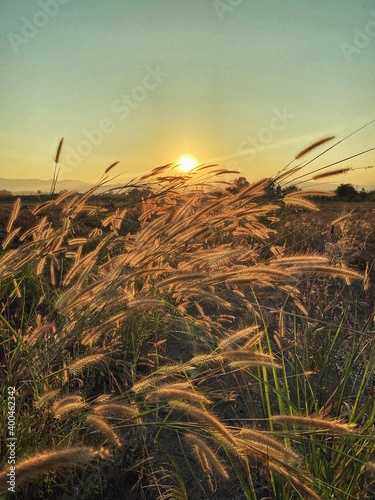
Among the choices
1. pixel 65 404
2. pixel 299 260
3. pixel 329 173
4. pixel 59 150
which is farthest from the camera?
pixel 59 150

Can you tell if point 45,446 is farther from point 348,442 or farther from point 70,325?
point 348,442

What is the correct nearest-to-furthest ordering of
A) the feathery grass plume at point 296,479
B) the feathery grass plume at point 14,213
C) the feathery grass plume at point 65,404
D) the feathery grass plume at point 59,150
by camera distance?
the feathery grass plume at point 296,479 < the feathery grass plume at point 65,404 < the feathery grass plume at point 14,213 < the feathery grass plume at point 59,150

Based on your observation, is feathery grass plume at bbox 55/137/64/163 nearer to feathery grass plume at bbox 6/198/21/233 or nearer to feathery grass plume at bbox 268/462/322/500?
feathery grass plume at bbox 6/198/21/233

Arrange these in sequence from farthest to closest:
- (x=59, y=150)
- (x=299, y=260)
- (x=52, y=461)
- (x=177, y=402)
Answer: (x=59, y=150)
(x=299, y=260)
(x=177, y=402)
(x=52, y=461)

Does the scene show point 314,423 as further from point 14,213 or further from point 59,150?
point 59,150

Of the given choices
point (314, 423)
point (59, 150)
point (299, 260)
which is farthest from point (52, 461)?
point (59, 150)

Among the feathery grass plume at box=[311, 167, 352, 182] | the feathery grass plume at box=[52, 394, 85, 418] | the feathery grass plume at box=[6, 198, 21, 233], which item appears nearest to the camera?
the feathery grass plume at box=[52, 394, 85, 418]

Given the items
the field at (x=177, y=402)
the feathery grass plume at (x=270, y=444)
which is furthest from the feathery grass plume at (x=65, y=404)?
the feathery grass plume at (x=270, y=444)

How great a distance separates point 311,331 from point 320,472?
4.81 feet

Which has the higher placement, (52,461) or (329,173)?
(329,173)

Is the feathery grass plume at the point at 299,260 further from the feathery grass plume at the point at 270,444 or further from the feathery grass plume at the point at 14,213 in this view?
the feathery grass plume at the point at 14,213

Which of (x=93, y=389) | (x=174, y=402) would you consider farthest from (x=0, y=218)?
(x=174, y=402)

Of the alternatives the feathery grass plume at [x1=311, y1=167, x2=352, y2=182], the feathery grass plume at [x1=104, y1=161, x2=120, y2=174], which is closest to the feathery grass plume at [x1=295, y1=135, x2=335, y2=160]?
the feathery grass plume at [x1=311, y1=167, x2=352, y2=182]

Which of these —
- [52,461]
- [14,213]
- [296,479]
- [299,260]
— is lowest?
[296,479]
